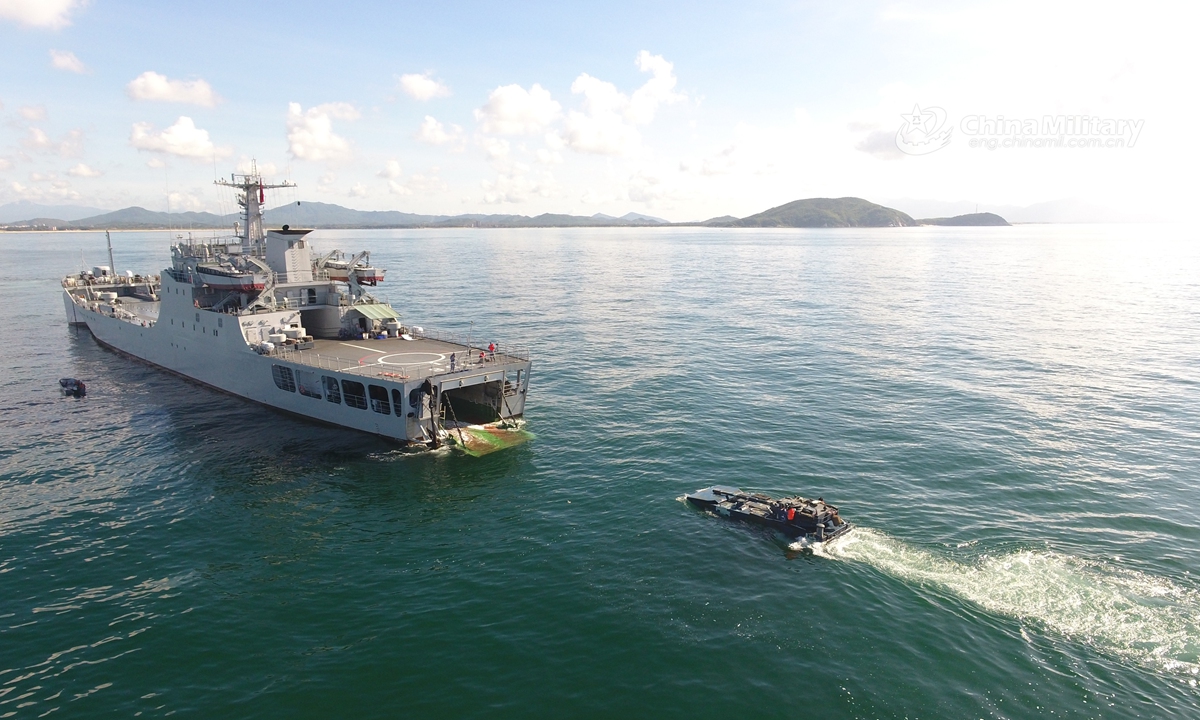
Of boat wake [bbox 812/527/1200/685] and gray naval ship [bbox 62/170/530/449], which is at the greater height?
gray naval ship [bbox 62/170/530/449]

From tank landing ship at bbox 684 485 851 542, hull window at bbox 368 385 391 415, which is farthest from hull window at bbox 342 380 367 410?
tank landing ship at bbox 684 485 851 542

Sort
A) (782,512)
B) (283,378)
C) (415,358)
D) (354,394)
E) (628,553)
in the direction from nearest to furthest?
1. (628,553)
2. (782,512)
3. (354,394)
4. (415,358)
5. (283,378)

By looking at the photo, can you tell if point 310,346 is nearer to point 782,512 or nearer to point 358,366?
point 358,366

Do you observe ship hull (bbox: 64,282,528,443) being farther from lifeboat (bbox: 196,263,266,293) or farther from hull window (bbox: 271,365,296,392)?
lifeboat (bbox: 196,263,266,293)

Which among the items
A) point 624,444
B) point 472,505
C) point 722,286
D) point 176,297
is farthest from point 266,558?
point 722,286

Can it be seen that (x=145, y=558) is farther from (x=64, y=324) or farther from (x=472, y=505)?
(x=64, y=324)

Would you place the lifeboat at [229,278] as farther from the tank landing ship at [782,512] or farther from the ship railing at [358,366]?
the tank landing ship at [782,512]

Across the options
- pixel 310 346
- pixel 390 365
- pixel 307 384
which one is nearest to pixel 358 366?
pixel 390 365
